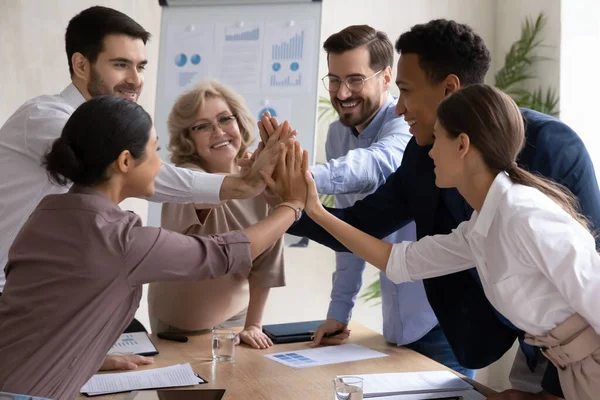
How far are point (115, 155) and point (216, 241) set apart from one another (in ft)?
1.05

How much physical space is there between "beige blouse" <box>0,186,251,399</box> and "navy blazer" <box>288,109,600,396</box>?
87cm

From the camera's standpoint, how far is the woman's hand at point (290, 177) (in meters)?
2.17

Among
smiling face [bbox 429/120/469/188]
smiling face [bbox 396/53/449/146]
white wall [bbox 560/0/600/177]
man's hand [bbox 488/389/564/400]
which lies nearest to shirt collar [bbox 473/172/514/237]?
smiling face [bbox 429/120/469/188]

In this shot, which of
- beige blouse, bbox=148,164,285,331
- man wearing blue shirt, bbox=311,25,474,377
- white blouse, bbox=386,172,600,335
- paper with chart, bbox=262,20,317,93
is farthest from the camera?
paper with chart, bbox=262,20,317,93

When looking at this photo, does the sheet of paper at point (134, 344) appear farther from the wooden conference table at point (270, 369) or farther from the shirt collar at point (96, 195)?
the shirt collar at point (96, 195)

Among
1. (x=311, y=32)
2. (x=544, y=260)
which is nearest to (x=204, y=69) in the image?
(x=311, y=32)

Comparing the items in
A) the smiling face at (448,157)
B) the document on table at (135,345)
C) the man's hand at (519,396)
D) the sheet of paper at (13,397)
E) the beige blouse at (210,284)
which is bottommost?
the document on table at (135,345)

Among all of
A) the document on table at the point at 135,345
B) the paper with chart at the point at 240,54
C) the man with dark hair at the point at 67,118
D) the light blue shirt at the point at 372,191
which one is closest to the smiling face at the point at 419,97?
the light blue shirt at the point at 372,191

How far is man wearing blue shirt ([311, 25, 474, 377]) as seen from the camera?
2.40 metres

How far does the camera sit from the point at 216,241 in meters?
1.69

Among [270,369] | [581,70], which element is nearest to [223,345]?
[270,369]

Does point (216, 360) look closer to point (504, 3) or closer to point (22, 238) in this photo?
point (22, 238)

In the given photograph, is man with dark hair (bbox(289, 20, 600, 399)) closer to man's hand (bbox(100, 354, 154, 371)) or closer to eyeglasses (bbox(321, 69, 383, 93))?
eyeglasses (bbox(321, 69, 383, 93))

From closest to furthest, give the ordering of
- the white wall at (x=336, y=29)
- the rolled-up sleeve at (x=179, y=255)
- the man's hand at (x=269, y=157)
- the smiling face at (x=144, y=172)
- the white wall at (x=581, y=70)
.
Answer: the rolled-up sleeve at (x=179, y=255), the smiling face at (x=144, y=172), the man's hand at (x=269, y=157), the white wall at (x=336, y=29), the white wall at (x=581, y=70)
